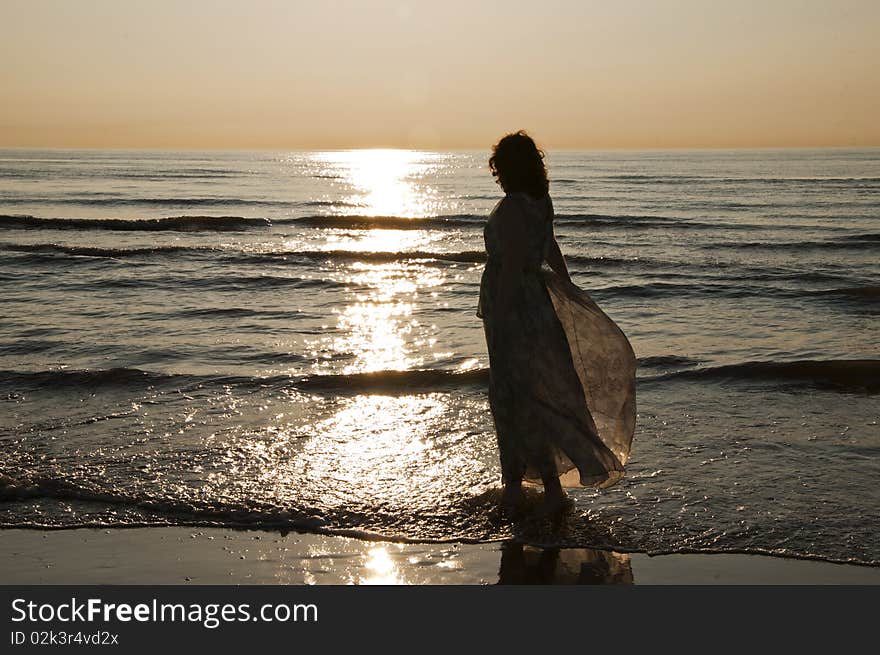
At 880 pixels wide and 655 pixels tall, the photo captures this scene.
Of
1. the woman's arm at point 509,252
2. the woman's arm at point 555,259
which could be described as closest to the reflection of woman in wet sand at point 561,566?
the woman's arm at point 509,252

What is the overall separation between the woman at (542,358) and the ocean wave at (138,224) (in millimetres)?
23781

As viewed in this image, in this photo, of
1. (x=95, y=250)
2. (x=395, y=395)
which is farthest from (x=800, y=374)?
(x=95, y=250)

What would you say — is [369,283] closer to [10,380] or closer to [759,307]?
[759,307]

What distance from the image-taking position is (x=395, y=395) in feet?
27.8

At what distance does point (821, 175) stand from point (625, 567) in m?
51.1

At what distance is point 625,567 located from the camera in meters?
4.71

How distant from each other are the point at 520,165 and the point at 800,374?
5.26 meters

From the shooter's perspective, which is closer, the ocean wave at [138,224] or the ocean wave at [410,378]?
the ocean wave at [410,378]

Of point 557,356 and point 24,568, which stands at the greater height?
point 557,356

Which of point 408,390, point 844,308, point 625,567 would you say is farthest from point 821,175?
point 625,567

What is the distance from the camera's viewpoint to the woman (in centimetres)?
505

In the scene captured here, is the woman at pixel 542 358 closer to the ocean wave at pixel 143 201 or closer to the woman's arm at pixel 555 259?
the woman's arm at pixel 555 259

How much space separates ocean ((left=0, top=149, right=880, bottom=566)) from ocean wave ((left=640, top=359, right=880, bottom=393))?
0.03m

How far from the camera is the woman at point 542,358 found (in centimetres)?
505
